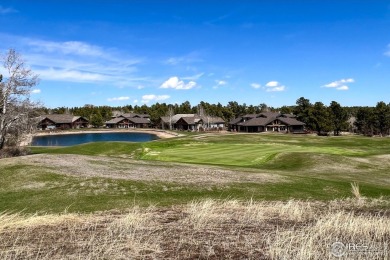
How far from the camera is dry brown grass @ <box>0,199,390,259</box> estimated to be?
865 cm

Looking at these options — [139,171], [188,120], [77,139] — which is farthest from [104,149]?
[188,120]

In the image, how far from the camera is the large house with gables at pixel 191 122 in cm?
15838

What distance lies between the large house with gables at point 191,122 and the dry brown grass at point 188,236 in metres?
144

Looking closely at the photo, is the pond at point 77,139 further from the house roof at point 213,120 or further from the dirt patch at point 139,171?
the dirt patch at point 139,171

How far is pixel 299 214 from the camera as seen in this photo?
13.4 meters

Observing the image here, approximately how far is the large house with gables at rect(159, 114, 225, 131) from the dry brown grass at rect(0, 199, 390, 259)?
474ft

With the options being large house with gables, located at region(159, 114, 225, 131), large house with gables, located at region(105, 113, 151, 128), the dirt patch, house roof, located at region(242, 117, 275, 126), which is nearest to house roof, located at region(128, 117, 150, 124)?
large house with gables, located at region(105, 113, 151, 128)

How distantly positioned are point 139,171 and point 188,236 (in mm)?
18134

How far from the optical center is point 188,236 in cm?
1017

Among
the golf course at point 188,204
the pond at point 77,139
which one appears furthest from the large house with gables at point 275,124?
the golf course at point 188,204

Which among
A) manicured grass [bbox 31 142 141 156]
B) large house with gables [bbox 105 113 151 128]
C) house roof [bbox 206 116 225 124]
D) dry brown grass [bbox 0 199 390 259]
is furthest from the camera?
large house with gables [bbox 105 113 151 128]

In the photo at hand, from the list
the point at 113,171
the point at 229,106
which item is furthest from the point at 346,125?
the point at 113,171

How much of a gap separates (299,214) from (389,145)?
70520 mm

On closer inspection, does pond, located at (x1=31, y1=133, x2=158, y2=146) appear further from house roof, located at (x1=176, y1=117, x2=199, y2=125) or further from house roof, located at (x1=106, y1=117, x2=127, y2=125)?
house roof, located at (x1=106, y1=117, x2=127, y2=125)
